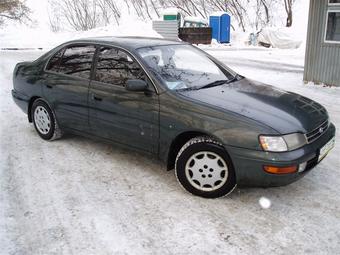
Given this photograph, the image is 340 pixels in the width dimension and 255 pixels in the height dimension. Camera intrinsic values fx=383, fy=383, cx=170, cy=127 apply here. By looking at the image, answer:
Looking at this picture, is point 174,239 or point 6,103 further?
point 6,103

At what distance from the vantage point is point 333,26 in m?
9.29

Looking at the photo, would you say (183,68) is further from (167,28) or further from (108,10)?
(108,10)

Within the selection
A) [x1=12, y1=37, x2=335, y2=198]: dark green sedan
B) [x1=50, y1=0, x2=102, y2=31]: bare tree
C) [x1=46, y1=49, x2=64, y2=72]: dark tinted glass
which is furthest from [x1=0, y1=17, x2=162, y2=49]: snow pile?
[x1=12, y1=37, x2=335, y2=198]: dark green sedan

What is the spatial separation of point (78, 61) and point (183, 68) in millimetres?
1367

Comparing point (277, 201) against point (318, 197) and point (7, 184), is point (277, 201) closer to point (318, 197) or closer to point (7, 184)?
point (318, 197)

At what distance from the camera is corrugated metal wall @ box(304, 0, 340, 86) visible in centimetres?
925

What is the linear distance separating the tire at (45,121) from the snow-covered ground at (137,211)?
1.09 feet

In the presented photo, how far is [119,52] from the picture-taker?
14.5ft

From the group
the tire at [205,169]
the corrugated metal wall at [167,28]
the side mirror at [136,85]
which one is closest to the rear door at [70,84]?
the side mirror at [136,85]

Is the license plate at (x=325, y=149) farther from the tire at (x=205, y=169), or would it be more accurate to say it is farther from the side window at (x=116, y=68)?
the side window at (x=116, y=68)

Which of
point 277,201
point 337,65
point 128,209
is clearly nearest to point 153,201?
point 128,209

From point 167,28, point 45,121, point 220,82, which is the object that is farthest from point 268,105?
point 167,28

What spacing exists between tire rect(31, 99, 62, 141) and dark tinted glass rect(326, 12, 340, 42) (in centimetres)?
716

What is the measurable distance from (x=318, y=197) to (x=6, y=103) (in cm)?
620
